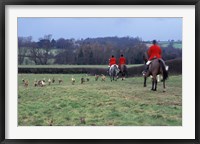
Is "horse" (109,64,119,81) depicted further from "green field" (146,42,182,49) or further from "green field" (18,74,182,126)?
"green field" (146,42,182,49)

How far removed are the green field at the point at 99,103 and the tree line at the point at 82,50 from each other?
201mm

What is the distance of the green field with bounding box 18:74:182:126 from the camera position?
8.50m

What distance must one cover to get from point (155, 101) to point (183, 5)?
3.83 ft

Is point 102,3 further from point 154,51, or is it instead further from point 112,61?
point 154,51

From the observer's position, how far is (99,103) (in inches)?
338

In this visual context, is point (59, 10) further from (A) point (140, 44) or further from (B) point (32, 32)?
(A) point (140, 44)

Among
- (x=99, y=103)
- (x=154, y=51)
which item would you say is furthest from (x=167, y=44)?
(x=99, y=103)

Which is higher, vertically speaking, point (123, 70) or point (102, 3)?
point (102, 3)

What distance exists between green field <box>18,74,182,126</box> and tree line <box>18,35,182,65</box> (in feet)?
0.66

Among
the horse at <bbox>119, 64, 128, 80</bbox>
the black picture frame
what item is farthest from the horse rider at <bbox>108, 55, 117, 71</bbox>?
the black picture frame

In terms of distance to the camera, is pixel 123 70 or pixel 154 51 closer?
pixel 154 51

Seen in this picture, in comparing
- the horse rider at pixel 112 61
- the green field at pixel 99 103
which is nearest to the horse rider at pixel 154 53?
the green field at pixel 99 103

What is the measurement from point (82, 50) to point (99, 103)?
0.66 metres

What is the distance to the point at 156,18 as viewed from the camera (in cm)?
852
